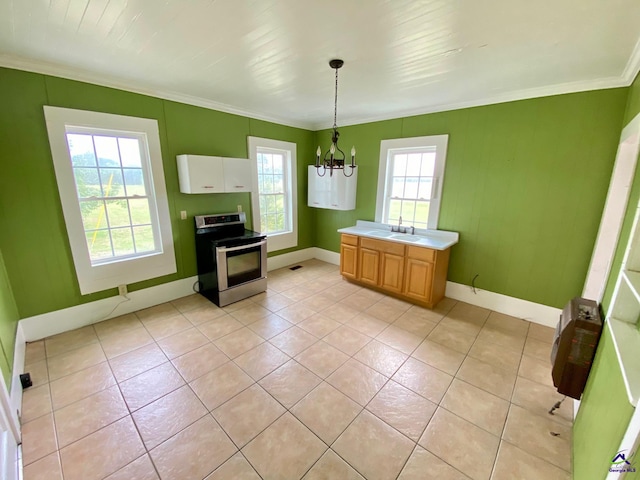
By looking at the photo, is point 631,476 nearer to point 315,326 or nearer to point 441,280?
point 315,326

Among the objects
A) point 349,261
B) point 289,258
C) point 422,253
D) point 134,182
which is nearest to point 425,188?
point 422,253

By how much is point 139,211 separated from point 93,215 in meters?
0.42

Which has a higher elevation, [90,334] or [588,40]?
[588,40]

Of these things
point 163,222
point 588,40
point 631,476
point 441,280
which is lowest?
point 441,280

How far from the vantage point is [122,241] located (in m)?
2.96

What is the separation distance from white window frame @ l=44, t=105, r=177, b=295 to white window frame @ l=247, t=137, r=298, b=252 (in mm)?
1258

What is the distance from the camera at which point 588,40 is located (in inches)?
68.1

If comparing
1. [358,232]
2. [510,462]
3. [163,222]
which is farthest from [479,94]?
[163,222]

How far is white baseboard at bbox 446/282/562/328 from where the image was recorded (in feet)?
9.62

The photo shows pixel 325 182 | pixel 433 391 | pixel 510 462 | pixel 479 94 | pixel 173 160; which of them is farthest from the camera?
pixel 325 182

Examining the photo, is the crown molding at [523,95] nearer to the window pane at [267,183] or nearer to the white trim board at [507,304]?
the window pane at [267,183]

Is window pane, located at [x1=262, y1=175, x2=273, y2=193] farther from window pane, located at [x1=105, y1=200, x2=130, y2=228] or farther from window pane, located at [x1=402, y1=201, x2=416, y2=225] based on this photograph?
window pane, located at [x1=402, y1=201, x2=416, y2=225]

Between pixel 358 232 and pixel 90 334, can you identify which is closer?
pixel 90 334

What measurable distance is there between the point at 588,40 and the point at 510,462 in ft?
8.93
